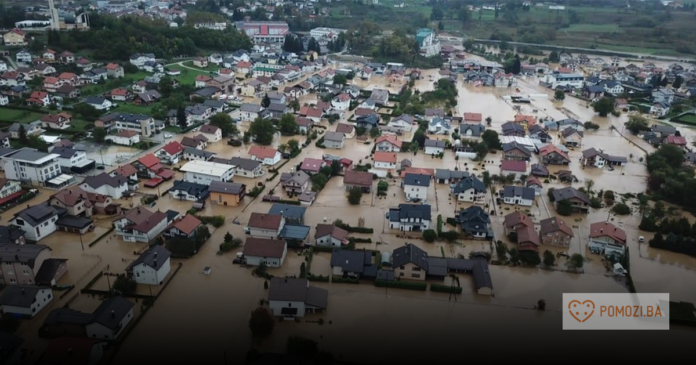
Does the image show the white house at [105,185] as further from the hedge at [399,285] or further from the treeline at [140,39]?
the treeline at [140,39]

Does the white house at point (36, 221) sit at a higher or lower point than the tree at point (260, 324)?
higher

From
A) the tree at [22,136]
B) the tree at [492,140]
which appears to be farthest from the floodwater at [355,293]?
the tree at [22,136]

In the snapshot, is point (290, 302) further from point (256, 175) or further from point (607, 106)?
point (607, 106)

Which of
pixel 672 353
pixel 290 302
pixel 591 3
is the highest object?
pixel 591 3

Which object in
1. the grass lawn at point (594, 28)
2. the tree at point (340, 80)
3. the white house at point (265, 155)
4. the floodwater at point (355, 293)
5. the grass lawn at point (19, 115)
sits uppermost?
the grass lawn at point (594, 28)

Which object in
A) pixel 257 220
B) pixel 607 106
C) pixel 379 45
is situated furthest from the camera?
pixel 379 45

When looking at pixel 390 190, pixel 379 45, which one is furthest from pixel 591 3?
pixel 390 190

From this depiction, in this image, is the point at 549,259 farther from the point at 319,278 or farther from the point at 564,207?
the point at 319,278
